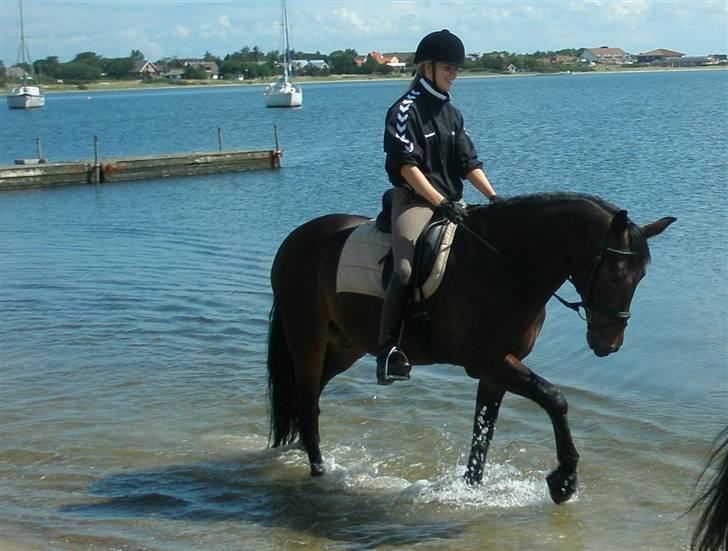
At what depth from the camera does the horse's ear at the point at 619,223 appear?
6.45 meters

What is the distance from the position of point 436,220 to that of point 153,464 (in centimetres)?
326

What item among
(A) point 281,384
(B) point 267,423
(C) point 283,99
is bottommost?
(B) point 267,423

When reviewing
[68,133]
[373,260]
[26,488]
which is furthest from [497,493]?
[68,133]

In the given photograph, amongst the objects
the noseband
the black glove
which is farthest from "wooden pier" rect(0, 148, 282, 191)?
the noseband

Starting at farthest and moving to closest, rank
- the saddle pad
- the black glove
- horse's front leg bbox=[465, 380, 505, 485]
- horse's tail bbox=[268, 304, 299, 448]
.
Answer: horse's tail bbox=[268, 304, 299, 448], the saddle pad, horse's front leg bbox=[465, 380, 505, 485], the black glove

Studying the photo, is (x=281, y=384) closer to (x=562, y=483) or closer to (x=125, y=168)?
(x=562, y=483)

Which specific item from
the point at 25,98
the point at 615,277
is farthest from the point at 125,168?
the point at 25,98

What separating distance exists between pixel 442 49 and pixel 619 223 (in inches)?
66.1

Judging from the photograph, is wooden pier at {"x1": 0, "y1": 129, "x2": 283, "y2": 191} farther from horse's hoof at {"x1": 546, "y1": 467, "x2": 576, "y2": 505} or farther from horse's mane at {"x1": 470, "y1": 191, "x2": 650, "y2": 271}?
horse's hoof at {"x1": 546, "y1": 467, "x2": 576, "y2": 505}

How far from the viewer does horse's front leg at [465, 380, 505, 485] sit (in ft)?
24.5

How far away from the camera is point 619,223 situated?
6.47 meters

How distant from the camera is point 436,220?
7.32m

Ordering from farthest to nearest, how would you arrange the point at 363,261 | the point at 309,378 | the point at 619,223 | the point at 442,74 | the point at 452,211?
the point at 309,378 → the point at 363,261 → the point at 442,74 → the point at 452,211 → the point at 619,223

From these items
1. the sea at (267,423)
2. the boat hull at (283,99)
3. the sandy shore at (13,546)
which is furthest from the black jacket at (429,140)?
the boat hull at (283,99)
